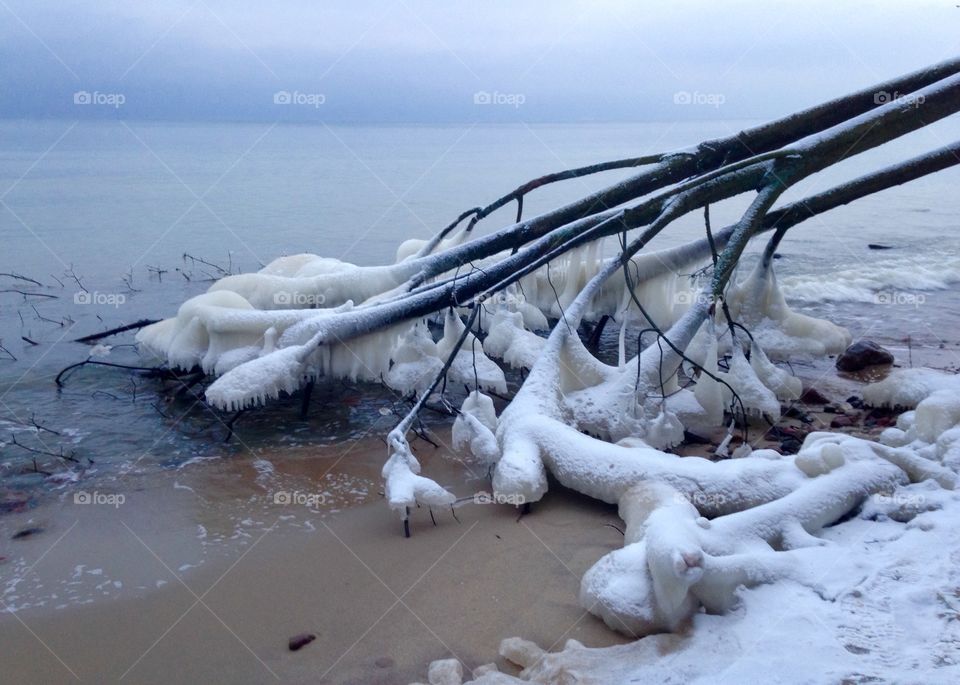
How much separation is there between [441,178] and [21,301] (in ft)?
43.6

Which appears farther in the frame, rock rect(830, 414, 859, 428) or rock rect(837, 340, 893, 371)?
rock rect(837, 340, 893, 371)

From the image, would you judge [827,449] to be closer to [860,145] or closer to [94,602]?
[860,145]

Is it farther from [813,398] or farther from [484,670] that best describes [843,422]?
[484,670]

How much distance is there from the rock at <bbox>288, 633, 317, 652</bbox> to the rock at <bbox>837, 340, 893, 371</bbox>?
444 centimetres

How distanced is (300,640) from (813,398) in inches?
142

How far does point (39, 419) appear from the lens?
17.5 ft

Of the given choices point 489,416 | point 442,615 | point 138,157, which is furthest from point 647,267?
point 138,157

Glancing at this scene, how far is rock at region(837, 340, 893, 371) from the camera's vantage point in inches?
234

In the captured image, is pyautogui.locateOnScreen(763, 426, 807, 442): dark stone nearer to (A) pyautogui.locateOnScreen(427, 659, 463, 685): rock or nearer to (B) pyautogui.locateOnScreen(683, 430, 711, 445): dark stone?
(B) pyautogui.locateOnScreen(683, 430, 711, 445): dark stone

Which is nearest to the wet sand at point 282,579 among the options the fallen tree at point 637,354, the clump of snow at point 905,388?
the fallen tree at point 637,354

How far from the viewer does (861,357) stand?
5.96 metres

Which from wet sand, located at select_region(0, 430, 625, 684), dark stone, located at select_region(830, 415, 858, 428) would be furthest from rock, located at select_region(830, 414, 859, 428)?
wet sand, located at select_region(0, 430, 625, 684)

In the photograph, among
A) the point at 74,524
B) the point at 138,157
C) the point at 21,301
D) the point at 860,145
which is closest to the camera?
the point at 74,524

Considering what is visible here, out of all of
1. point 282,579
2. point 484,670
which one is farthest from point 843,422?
point 282,579
